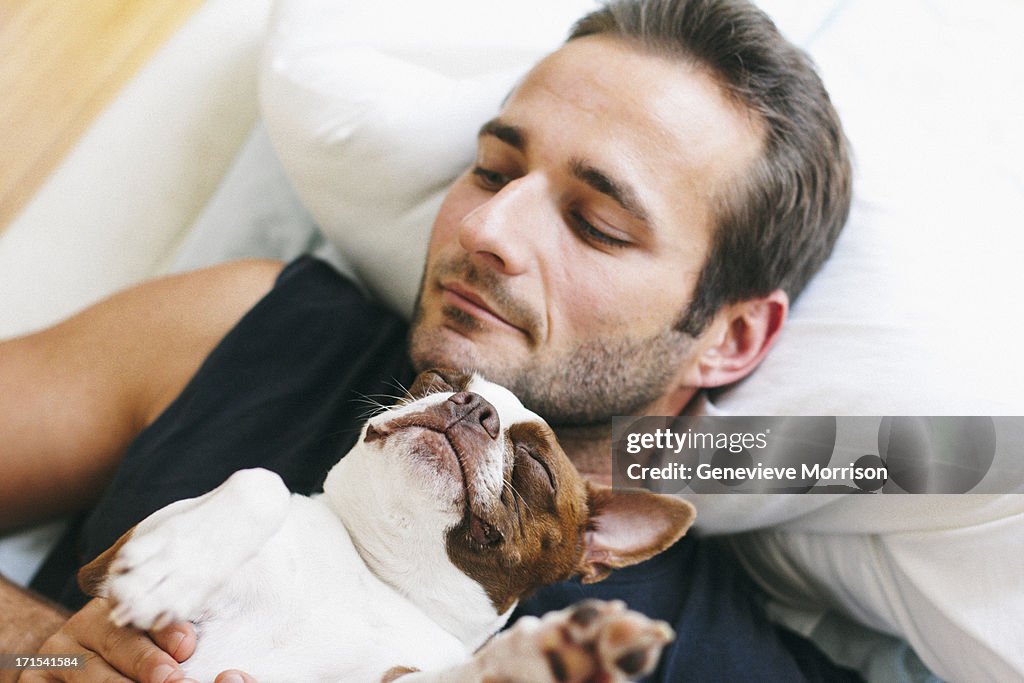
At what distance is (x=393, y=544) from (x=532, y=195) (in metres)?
0.43

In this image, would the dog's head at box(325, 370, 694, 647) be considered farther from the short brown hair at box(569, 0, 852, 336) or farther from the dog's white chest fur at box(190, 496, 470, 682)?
the short brown hair at box(569, 0, 852, 336)

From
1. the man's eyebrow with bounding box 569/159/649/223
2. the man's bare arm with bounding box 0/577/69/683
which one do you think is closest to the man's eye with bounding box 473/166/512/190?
the man's eyebrow with bounding box 569/159/649/223

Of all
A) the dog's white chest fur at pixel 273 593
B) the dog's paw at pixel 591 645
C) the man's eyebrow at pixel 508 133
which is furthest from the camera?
the man's eyebrow at pixel 508 133

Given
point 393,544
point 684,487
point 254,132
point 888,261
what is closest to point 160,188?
point 254,132

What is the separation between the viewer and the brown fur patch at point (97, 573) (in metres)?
0.73

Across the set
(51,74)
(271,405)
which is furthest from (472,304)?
(51,74)

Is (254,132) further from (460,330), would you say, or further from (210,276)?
(460,330)

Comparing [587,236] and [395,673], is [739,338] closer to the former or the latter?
[587,236]

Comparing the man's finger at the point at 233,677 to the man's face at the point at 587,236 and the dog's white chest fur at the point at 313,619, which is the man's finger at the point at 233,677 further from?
the man's face at the point at 587,236

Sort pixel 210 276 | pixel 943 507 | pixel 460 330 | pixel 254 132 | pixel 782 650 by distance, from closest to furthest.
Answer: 1. pixel 460 330
2. pixel 943 507
3. pixel 782 650
4. pixel 210 276
5. pixel 254 132

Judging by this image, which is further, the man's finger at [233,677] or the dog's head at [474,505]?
the dog's head at [474,505]

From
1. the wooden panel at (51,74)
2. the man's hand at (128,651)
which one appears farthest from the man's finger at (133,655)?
the wooden panel at (51,74)

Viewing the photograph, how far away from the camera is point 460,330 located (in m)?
0.91

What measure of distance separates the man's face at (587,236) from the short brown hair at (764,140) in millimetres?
34
